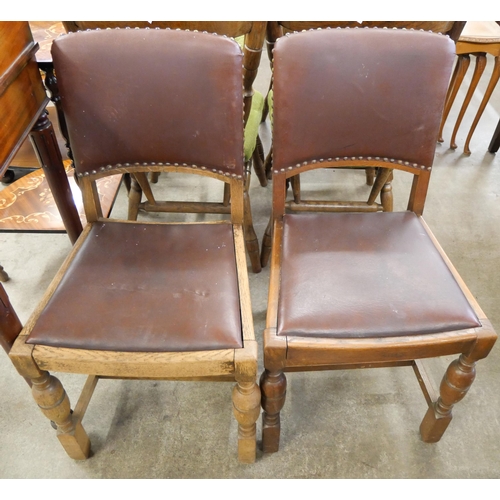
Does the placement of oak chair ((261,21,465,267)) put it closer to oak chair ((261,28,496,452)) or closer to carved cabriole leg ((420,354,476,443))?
oak chair ((261,28,496,452))

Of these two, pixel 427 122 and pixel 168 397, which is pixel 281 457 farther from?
pixel 427 122

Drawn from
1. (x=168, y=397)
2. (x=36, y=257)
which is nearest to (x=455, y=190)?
(x=168, y=397)

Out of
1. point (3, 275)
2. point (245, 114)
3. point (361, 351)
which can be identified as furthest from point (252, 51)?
point (3, 275)

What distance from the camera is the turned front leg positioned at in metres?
0.94

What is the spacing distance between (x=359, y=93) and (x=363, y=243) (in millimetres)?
369

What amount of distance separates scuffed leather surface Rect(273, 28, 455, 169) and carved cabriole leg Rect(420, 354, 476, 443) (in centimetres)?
51

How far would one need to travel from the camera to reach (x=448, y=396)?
1.05 meters

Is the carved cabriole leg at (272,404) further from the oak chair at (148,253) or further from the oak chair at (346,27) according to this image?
the oak chair at (346,27)

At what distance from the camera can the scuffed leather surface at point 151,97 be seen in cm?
97

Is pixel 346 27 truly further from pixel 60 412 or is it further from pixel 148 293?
pixel 60 412

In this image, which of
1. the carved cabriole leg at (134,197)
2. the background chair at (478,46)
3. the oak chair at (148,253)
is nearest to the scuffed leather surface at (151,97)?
the oak chair at (148,253)

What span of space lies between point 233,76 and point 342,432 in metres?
1.00

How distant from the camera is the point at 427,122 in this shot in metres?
1.08

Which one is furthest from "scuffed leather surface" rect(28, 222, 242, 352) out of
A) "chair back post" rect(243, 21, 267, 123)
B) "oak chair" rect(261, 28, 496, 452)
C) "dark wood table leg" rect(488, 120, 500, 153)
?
"dark wood table leg" rect(488, 120, 500, 153)
